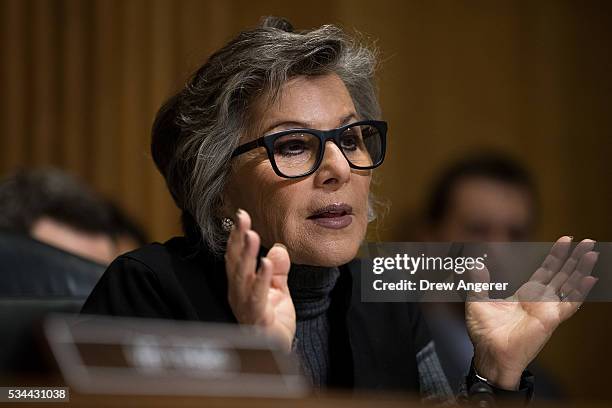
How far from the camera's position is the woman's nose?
1056mm

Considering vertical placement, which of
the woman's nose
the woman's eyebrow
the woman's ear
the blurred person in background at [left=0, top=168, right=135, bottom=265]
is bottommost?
the blurred person in background at [left=0, top=168, right=135, bottom=265]

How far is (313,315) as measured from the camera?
1.18 metres

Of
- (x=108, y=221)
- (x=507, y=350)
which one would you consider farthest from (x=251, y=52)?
(x=108, y=221)

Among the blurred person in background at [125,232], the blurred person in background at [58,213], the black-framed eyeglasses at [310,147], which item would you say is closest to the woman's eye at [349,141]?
the black-framed eyeglasses at [310,147]

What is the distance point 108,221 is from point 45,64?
840 millimetres

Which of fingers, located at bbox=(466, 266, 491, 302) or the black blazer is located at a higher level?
fingers, located at bbox=(466, 266, 491, 302)

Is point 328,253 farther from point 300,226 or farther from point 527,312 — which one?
point 527,312

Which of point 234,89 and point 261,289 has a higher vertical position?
point 234,89

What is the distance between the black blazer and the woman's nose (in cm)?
13

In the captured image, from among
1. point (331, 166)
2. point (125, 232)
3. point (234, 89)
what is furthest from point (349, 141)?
point (125, 232)

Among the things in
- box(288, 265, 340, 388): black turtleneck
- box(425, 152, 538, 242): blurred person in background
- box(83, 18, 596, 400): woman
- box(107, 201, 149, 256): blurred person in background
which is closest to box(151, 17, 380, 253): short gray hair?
box(83, 18, 596, 400): woman

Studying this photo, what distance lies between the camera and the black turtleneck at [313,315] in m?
1.12

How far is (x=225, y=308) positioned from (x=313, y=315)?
0.16 m

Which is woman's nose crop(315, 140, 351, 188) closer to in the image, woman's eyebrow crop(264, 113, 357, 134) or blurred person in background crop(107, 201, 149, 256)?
woman's eyebrow crop(264, 113, 357, 134)
